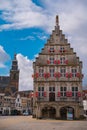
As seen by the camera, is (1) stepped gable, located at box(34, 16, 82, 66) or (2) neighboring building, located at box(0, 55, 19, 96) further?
(2) neighboring building, located at box(0, 55, 19, 96)

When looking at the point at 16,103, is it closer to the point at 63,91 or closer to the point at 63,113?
the point at 63,113

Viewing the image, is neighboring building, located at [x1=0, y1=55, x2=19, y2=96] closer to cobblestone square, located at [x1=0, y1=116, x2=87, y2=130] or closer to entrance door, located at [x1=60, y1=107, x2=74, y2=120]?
entrance door, located at [x1=60, y1=107, x2=74, y2=120]

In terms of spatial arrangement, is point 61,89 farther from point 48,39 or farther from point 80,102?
point 48,39

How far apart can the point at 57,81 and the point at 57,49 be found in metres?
6.48

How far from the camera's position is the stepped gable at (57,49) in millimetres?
51594

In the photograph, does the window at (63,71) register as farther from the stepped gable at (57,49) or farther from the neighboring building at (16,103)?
the neighboring building at (16,103)

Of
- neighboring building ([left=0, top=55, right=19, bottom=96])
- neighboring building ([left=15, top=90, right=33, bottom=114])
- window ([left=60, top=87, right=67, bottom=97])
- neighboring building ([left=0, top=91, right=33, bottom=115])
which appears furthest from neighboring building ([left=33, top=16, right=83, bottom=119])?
neighboring building ([left=0, top=55, right=19, bottom=96])

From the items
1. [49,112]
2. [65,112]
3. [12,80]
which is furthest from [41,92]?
[12,80]

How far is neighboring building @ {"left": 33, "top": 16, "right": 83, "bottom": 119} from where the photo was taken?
4847 centimetres

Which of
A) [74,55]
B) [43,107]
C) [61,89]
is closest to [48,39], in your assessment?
[74,55]

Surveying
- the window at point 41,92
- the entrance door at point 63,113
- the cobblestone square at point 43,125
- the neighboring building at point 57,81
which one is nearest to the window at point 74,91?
the neighboring building at point 57,81

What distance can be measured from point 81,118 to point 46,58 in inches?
520

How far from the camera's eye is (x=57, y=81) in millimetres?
50219

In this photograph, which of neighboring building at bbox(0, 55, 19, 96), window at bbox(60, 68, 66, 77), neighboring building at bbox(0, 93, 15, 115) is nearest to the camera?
window at bbox(60, 68, 66, 77)
